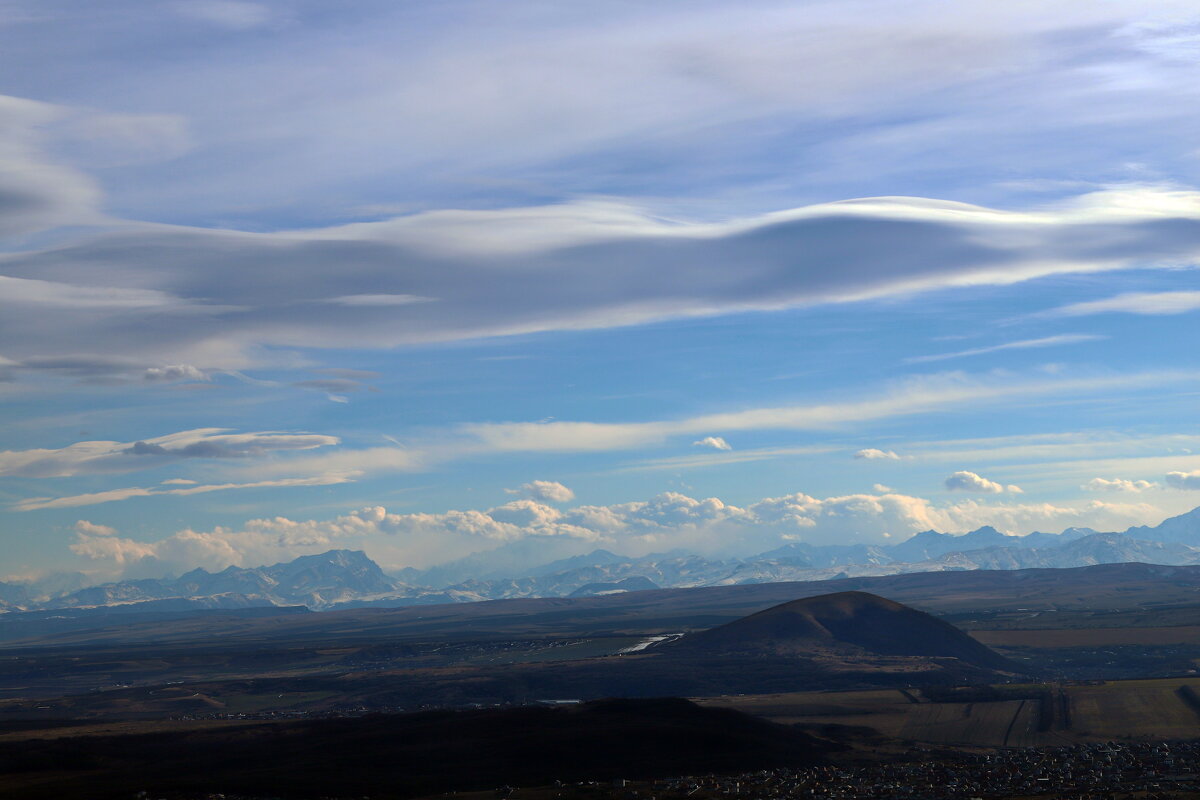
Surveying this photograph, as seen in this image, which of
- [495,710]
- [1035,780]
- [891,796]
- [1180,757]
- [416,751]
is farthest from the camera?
[495,710]

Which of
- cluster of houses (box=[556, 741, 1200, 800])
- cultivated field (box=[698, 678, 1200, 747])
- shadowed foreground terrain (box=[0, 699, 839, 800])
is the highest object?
shadowed foreground terrain (box=[0, 699, 839, 800])

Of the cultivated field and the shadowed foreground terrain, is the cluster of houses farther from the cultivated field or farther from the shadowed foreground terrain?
the cultivated field

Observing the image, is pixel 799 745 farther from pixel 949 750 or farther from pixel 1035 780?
pixel 1035 780

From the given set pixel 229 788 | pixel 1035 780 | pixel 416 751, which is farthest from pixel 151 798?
pixel 1035 780

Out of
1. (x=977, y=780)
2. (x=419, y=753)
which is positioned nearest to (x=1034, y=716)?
(x=977, y=780)

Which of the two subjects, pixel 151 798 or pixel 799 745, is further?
pixel 799 745

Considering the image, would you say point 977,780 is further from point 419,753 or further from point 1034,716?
point 419,753

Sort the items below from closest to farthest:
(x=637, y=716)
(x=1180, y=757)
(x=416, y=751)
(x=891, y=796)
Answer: (x=891, y=796), (x=1180, y=757), (x=416, y=751), (x=637, y=716)

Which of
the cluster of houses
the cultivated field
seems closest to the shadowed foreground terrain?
the cluster of houses

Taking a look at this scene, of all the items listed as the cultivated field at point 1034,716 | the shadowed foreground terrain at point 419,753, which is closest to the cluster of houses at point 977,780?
the shadowed foreground terrain at point 419,753
